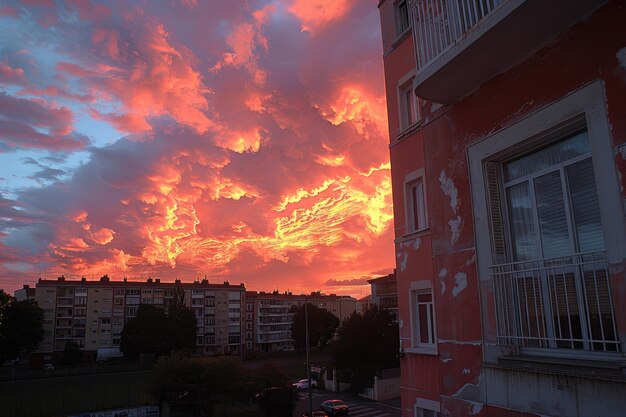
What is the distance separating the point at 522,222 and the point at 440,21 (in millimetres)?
2939

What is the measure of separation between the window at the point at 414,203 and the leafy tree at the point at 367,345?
42919 millimetres

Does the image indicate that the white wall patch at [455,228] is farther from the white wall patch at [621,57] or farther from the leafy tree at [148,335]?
the leafy tree at [148,335]

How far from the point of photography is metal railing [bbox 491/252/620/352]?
4328mm

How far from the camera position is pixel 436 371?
9961 mm

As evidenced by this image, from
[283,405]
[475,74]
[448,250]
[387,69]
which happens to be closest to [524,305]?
[448,250]

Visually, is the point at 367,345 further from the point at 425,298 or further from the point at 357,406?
the point at 425,298

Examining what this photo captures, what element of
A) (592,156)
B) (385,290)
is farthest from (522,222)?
(385,290)

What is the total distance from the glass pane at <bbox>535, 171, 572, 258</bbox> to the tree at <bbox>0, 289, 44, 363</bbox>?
297 ft

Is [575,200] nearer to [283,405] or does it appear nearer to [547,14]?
[547,14]

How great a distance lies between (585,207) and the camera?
460 centimetres

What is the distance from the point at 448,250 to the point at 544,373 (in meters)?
2.07

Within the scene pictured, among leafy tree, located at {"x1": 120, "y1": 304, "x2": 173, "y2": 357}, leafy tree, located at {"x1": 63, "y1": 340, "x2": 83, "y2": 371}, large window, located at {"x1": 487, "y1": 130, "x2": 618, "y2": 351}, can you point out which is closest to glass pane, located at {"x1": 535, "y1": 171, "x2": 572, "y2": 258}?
large window, located at {"x1": 487, "y1": 130, "x2": 618, "y2": 351}

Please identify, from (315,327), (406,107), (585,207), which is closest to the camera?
(585,207)

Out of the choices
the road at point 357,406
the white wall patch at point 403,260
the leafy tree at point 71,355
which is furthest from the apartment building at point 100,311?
the white wall patch at point 403,260
